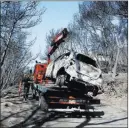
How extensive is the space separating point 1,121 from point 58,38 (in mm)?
4864

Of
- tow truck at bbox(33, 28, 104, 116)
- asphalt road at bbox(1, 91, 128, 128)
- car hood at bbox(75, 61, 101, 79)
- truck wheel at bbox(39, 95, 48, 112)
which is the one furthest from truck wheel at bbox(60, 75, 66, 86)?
asphalt road at bbox(1, 91, 128, 128)

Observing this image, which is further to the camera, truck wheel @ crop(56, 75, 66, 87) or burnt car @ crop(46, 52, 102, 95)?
truck wheel @ crop(56, 75, 66, 87)

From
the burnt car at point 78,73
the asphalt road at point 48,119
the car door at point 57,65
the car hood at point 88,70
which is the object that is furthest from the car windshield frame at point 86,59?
the asphalt road at point 48,119

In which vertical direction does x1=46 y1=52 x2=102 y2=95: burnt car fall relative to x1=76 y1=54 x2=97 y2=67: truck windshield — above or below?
below

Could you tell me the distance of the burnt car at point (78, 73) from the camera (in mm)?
10414

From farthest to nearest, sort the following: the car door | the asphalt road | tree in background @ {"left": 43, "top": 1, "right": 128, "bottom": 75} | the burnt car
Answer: tree in background @ {"left": 43, "top": 1, "right": 128, "bottom": 75} < the car door < the burnt car < the asphalt road

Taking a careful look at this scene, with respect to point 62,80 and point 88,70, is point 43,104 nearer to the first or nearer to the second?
point 62,80

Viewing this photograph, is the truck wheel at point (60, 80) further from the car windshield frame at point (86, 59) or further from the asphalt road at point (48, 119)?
the asphalt road at point (48, 119)

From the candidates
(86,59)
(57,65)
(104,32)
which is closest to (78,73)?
(86,59)

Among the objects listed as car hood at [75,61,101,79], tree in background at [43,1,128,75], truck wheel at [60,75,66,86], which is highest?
A: tree in background at [43,1,128,75]

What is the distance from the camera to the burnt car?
34.2 feet

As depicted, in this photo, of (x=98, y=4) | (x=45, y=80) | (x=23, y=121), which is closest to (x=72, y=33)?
(x=98, y=4)

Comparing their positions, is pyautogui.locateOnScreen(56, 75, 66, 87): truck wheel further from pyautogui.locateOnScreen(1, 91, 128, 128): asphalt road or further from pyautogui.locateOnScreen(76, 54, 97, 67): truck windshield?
pyautogui.locateOnScreen(1, 91, 128, 128): asphalt road

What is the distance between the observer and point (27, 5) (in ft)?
41.7
